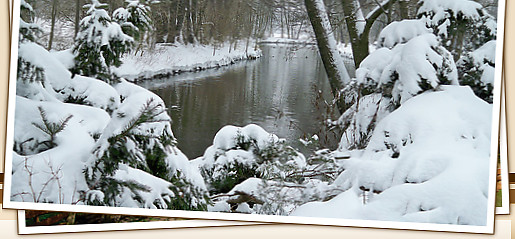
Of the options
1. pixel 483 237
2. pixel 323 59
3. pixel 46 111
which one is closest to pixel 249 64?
pixel 323 59

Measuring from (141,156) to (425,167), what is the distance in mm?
1509

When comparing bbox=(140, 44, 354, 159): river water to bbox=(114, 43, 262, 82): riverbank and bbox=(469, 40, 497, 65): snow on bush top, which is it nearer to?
bbox=(114, 43, 262, 82): riverbank

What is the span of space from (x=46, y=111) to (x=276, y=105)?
49.7 inches

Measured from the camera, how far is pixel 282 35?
8.21 feet

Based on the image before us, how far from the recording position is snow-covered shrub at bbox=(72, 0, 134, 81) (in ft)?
8.44

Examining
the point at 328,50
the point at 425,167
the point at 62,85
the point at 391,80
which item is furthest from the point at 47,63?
the point at 425,167

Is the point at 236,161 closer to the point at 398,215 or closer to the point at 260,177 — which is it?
the point at 260,177

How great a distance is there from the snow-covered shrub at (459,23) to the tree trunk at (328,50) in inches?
18.6

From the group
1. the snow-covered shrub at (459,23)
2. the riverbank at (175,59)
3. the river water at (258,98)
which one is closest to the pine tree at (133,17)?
the riverbank at (175,59)

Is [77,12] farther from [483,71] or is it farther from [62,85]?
[483,71]

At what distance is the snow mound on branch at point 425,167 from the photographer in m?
2.36

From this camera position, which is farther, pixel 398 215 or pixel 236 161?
pixel 236 161

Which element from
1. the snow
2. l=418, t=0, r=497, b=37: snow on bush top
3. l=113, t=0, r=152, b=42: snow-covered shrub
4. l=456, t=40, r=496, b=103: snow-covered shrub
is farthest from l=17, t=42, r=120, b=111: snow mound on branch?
l=456, t=40, r=496, b=103: snow-covered shrub

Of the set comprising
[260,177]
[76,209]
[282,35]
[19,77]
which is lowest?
Answer: [76,209]
